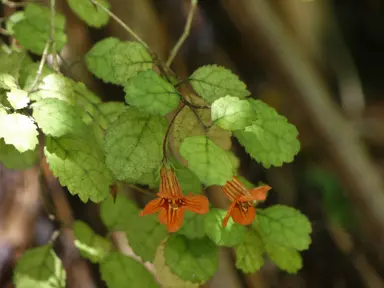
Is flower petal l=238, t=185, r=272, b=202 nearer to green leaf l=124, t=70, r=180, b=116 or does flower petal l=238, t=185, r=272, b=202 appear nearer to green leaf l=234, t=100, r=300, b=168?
green leaf l=234, t=100, r=300, b=168

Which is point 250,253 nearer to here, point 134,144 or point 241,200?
point 241,200

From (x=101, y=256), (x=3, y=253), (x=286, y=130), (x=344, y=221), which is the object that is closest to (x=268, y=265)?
(x=344, y=221)

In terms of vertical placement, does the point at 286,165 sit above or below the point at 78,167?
below

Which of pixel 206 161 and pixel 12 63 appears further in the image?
pixel 12 63

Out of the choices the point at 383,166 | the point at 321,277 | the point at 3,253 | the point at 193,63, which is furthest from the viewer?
the point at 383,166

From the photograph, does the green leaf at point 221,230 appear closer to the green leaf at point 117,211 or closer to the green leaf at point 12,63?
the green leaf at point 117,211

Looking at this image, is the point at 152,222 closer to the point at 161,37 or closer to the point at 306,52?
the point at 161,37

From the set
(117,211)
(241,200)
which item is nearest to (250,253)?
(241,200)

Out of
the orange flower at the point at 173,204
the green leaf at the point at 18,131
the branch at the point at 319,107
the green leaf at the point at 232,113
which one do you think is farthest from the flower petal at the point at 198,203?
the branch at the point at 319,107
